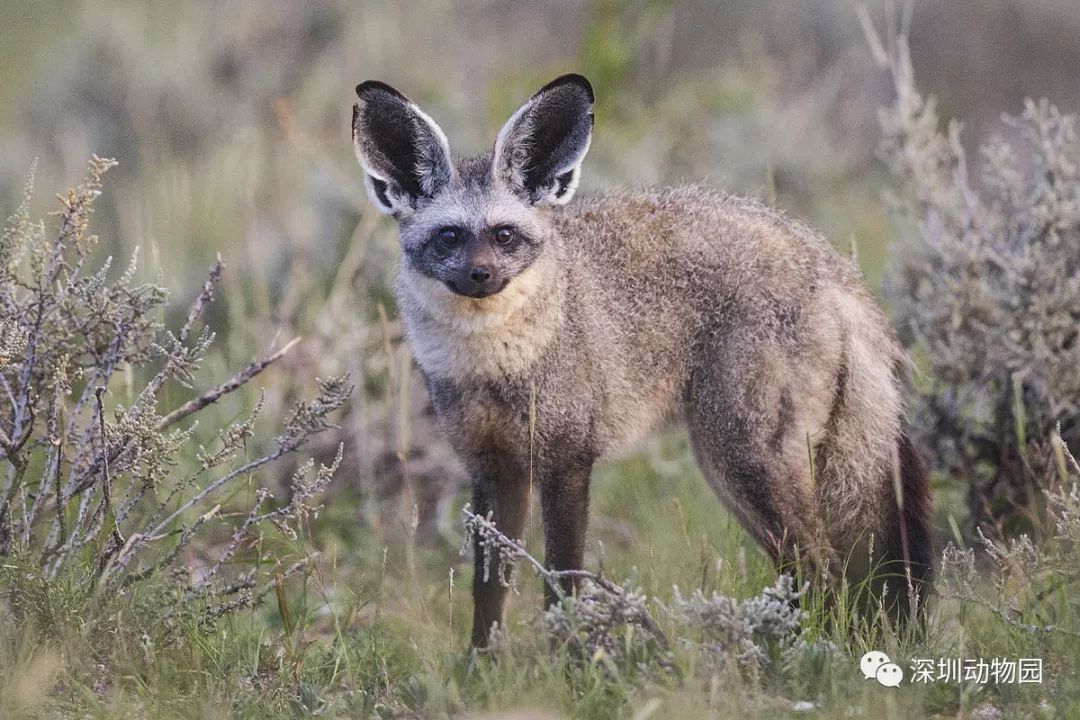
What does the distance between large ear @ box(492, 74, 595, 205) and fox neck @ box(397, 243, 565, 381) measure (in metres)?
0.27

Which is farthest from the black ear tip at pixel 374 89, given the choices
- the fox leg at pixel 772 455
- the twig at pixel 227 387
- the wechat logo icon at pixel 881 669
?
the wechat logo icon at pixel 881 669

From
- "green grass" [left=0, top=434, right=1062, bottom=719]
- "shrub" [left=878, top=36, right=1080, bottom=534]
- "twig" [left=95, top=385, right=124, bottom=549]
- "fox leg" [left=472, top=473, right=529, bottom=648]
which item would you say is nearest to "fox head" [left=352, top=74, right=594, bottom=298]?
"fox leg" [left=472, top=473, right=529, bottom=648]

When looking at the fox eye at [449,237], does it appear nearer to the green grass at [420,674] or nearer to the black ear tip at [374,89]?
the black ear tip at [374,89]

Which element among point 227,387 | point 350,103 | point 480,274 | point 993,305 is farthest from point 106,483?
point 350,103

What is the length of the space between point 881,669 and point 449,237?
2103 mm

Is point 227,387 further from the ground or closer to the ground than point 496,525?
further from the ground

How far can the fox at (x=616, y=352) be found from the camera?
4559mm

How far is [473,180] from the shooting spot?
184 inches

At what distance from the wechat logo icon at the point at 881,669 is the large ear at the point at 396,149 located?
2.27 metres

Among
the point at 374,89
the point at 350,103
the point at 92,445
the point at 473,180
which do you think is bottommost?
the point at 92,445

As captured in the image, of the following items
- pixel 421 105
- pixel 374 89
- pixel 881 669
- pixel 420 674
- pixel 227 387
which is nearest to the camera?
pixel 881 669

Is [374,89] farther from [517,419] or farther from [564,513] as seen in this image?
[564,513]

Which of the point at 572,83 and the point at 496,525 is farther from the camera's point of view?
the point at 496,525

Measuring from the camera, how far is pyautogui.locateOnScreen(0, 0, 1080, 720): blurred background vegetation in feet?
20.0
